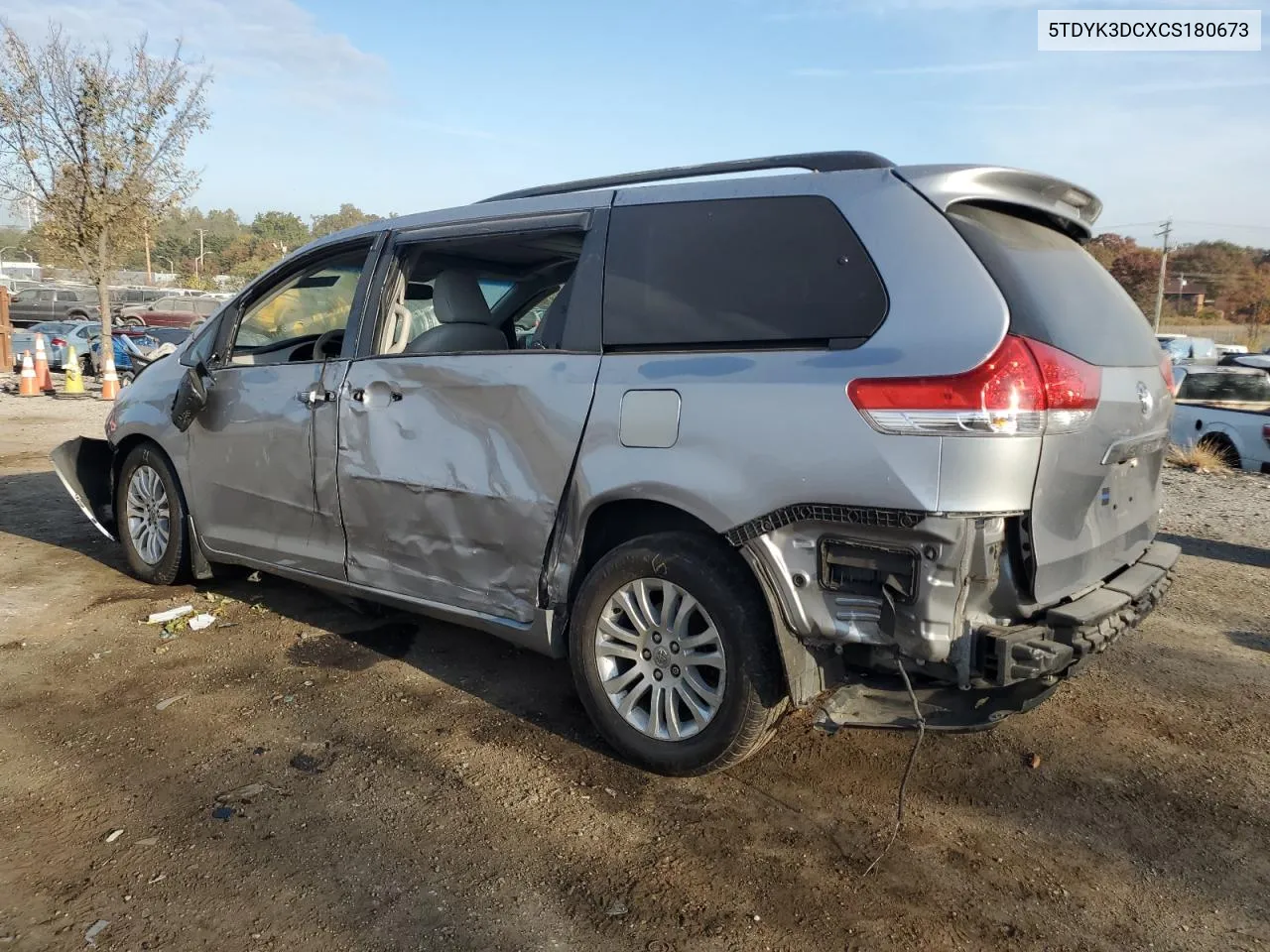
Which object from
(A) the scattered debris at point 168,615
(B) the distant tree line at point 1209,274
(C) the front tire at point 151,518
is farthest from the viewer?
(B) the distant tree line at point 1209,274

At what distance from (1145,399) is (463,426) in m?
2.49

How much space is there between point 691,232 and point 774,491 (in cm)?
102

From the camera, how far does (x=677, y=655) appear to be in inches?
127

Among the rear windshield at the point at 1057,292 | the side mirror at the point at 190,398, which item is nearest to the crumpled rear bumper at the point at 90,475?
the side mirror at the point at 190,398

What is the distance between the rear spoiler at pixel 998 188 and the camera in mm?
2951

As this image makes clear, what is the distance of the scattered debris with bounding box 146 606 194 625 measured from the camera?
193 inches

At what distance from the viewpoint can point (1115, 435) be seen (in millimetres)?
3035

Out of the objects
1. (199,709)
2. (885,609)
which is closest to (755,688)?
(885,609)

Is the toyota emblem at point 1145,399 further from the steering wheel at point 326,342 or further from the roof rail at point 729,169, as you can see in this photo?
the steering wheel at point 326,342

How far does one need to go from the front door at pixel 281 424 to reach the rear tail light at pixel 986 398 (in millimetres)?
2577

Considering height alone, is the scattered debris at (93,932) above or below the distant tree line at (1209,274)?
below

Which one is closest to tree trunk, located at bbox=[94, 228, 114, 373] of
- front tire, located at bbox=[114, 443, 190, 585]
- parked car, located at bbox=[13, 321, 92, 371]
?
parked car, located at bbox=[13, 321, 92, 371]

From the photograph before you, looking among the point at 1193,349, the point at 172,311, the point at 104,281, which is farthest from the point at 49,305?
the point at 1193,349

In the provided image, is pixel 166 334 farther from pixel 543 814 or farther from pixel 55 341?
pixel 543 814
